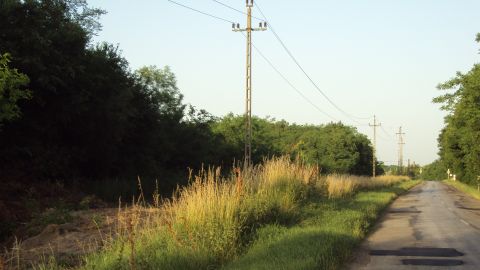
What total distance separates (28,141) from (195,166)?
16038 millimetres

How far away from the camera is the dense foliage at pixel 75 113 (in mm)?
20641

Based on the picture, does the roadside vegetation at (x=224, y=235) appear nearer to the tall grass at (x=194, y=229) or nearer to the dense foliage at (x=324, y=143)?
the tall grass at (x=194, y=229)

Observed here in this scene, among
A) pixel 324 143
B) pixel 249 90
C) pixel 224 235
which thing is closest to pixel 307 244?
pixel 224 235

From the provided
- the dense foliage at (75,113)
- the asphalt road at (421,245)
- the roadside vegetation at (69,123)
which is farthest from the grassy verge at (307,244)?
the dense foliage at (75,113)

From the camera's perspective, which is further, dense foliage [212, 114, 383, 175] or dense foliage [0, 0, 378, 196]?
dense foliage [212, 114, 383, 175]

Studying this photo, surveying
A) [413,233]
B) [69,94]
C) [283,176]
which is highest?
[69,94]

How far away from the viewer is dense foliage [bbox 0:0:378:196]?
2064 centimetres

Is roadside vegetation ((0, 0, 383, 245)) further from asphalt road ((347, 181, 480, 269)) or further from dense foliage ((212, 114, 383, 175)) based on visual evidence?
dense foliage ((212, 114, 383, 175))

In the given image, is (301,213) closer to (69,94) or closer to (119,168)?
(69,94)

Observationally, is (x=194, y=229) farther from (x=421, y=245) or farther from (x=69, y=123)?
(x=69, y=123)

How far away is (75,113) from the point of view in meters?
23.5

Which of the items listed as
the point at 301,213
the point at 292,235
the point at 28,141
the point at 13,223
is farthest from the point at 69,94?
the point at 292,235

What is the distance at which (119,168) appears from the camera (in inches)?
1111

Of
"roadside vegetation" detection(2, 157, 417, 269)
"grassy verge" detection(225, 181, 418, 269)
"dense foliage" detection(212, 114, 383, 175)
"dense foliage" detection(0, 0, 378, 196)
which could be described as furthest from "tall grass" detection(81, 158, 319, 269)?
"dense foliage" detection(212, 114, 383, 175)
